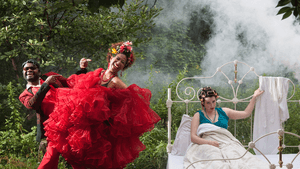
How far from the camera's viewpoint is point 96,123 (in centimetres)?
194

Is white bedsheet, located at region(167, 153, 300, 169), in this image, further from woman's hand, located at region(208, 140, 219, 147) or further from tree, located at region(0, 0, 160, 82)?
tree, located at region(0, 0, 160, 82)

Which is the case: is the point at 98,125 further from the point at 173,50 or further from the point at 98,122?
the point at 173,50

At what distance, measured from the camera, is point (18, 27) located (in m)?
3.26

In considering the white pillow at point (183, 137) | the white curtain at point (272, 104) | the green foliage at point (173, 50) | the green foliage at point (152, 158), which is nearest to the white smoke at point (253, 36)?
the green foliage at point (173, 50)

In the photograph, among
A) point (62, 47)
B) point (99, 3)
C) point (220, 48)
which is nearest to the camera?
point (99, 3)

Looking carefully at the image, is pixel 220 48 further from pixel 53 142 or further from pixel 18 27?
pixel 53 142

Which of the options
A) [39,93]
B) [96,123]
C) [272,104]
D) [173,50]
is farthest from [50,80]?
[173,50]

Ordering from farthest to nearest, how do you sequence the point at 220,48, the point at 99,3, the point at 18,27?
the point at 220,48 < the point at 18,27 < the point at 99,3

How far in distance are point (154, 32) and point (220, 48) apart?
1.26m

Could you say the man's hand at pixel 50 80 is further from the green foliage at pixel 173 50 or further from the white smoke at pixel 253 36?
the white smoke at pixel 253 36

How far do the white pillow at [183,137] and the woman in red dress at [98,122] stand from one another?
67 cm

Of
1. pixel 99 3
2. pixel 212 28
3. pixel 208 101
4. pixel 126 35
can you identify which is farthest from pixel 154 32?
pixel 99 3

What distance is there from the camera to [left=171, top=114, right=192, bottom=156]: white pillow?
8.82ft

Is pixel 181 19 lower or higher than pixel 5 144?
higher
